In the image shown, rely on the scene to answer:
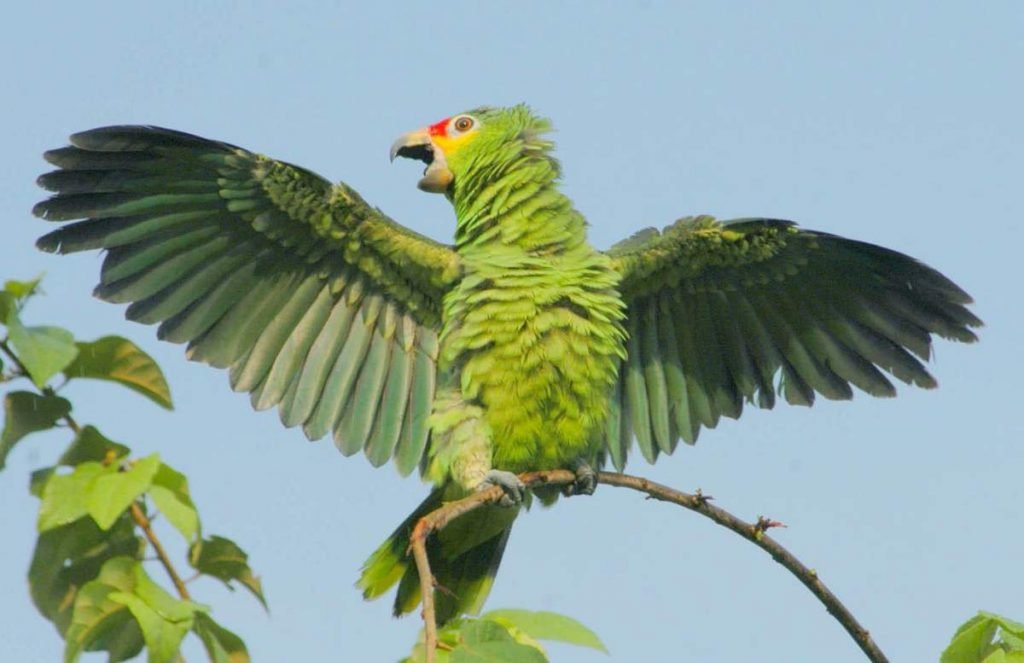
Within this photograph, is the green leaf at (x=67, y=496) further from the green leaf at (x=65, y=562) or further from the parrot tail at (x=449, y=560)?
the parrot tail at (x=449, y=560)

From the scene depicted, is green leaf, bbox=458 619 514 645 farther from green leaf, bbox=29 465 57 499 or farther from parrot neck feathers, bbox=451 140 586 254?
parrot neck feathers, bbox=451 140 586 254

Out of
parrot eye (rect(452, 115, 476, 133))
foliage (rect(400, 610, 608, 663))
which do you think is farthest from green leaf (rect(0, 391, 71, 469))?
parrot eye (rect(452, 115, 476, 133))

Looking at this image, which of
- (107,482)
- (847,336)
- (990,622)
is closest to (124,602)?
(107,482)

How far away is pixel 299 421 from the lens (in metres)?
5.40

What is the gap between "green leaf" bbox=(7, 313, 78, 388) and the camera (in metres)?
2.12

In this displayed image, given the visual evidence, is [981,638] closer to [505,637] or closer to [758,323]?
[505,637]

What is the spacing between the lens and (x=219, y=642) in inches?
87.3

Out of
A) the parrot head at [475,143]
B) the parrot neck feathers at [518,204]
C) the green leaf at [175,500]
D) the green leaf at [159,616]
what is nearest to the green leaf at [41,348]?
the green leaf at [175,500]

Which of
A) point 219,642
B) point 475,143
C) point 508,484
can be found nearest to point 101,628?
point 219,642

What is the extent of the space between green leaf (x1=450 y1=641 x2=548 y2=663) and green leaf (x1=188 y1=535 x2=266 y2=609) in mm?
403

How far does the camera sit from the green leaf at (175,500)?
2215mm

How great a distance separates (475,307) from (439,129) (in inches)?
42.1

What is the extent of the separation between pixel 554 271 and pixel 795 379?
1.35 m

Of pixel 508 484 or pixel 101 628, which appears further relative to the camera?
pixel 508 484
